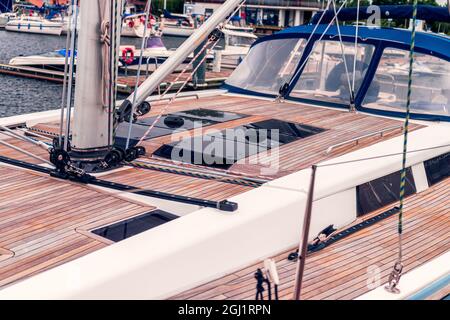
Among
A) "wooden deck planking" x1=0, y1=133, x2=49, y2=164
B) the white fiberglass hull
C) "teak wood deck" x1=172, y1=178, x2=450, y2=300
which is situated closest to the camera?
"teak wood deck" x1=172, y1=178, x2=450, y2=300

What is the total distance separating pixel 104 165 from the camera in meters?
5.61

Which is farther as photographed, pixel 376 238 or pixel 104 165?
pixel 104 165

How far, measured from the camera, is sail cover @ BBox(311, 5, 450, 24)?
9227 millimetres

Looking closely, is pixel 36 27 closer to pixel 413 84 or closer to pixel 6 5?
pixel 6 5

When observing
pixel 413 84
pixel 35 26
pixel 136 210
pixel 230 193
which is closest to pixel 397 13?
pixel 413 84

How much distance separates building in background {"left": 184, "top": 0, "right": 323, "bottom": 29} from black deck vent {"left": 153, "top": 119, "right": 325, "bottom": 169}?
6356 centimetres

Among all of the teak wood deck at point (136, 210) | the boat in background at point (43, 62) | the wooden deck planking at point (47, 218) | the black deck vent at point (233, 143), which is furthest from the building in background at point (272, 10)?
the wooden deck planking at point (47, 218)

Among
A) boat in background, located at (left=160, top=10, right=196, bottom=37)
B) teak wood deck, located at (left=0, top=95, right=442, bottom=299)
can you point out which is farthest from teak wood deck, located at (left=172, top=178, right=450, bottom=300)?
boat in background, located at (left=160, top=10, right=196, bottom=37)

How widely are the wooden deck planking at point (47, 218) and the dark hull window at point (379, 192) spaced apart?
1.85m

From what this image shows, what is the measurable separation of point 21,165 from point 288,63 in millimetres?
4484

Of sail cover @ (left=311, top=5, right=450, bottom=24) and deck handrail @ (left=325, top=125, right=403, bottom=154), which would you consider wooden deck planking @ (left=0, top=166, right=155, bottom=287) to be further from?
sail cover @ (left=311, top=5, right=450, bottom=24)
